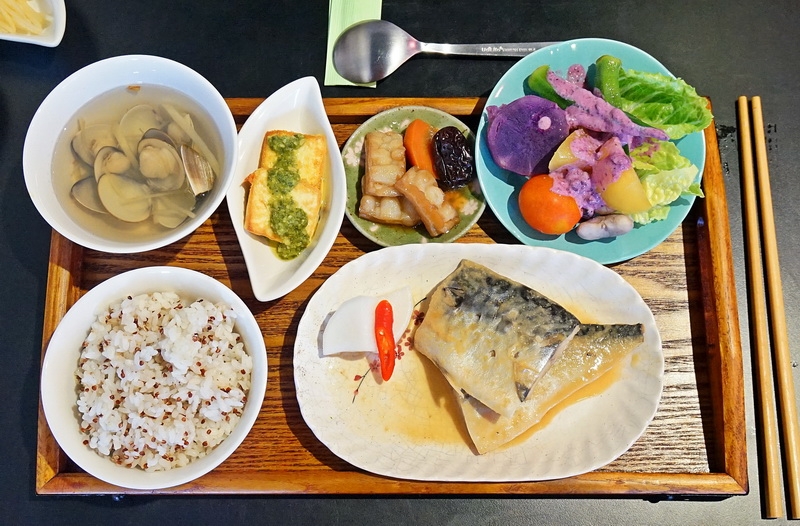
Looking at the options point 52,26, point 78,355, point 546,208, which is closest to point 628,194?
point 546,208

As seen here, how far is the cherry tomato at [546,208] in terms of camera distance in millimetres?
2281

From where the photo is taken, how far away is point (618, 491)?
87.0 inches

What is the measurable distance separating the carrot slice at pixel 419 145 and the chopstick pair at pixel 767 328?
4.70 feet

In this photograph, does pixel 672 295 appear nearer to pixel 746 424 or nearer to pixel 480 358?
pixel 746 424

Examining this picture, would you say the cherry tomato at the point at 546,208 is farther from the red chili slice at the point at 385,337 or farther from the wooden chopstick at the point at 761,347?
the wooden chopstick at the point at 761,347

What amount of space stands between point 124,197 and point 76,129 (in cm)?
33

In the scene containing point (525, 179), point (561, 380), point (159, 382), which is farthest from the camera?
point (525, 179)

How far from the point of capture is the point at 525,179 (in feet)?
8.06

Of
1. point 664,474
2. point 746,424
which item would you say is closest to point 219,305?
point 664,474

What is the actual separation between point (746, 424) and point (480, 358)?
49.0 inches

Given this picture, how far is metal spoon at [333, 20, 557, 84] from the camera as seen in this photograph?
264 cm

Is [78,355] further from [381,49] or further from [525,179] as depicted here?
[525,179]

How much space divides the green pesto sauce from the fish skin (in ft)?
1.98

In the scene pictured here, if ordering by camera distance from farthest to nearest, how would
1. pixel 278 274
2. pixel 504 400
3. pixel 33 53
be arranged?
pixel 33 53 → pixel 278 274 → pixel 504 400
